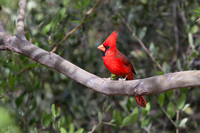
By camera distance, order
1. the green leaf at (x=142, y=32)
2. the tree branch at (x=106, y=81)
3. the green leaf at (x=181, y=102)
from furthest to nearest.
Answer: the green leaf at (x=142, y=32), the green leaf at (x=181, y=102), the tree branch at (x=106, y=81)

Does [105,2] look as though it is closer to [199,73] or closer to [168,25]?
[168,25]

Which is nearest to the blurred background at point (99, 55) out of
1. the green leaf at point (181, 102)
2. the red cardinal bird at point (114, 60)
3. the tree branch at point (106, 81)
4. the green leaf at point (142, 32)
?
the green leaf at point (142, 32)

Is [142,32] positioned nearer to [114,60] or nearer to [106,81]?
[114,60]

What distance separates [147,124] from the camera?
7.57 feet

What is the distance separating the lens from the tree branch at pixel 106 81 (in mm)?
1072

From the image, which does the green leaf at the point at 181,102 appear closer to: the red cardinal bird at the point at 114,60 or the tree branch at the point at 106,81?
the red cardinal bird at the point at 114,60

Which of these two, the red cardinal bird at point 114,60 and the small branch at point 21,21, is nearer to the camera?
the small branch at point 21,21

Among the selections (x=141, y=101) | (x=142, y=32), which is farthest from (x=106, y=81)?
(x=142, y=32)

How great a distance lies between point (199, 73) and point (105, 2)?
2267 mm

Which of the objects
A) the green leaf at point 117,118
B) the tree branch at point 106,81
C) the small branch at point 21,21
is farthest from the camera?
Result: the green leaf at point 117,118

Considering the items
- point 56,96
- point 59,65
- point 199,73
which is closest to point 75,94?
point 56,96

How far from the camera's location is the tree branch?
1072 mm

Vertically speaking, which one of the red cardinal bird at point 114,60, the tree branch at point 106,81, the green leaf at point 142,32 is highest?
the green leaf at point 142,32

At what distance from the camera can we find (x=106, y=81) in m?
1.43
